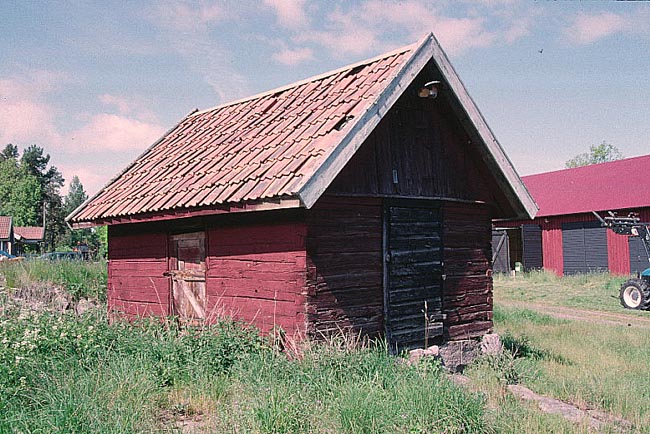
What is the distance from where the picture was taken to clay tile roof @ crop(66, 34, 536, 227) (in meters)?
7.48

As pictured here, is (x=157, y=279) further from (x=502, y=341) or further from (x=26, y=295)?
(x=502, y=341)

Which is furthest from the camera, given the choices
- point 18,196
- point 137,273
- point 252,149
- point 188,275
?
point 18,196

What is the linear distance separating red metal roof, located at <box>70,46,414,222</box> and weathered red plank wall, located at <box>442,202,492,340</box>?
8.12ft

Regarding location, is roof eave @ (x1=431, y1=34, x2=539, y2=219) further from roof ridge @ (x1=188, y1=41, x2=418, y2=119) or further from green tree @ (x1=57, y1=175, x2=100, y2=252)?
green tree @ (x1=57, y1=175, x2=100, y2=252)

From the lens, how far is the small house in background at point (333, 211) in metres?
7.91

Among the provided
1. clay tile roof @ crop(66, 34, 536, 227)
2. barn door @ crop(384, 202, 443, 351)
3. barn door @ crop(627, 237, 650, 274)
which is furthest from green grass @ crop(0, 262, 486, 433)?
barn door @ crop(627, 237, 650, 274)

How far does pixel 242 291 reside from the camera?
870 centimetres

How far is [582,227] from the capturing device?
1126 inches

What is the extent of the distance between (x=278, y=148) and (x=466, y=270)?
12.5 feet

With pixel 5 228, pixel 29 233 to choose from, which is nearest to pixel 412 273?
pixel 5 228

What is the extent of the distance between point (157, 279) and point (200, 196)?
2578 millimetres

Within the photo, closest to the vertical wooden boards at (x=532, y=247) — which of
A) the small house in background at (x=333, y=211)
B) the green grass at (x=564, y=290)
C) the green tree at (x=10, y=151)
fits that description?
the green grass at (x=564, y=290)

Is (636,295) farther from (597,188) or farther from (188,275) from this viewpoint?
(188,275)

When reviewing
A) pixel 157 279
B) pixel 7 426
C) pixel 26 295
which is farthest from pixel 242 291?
pixel 26 295
